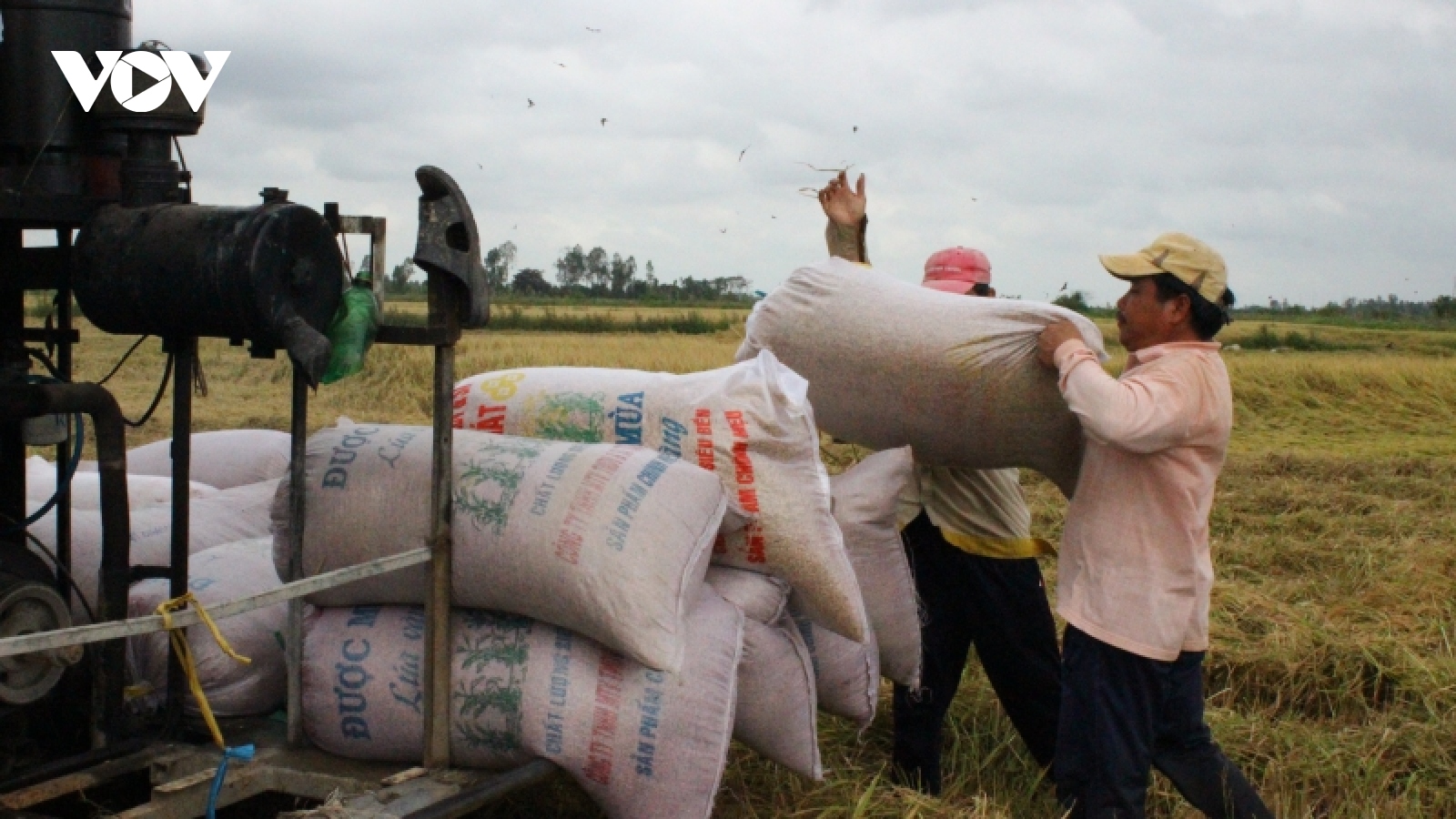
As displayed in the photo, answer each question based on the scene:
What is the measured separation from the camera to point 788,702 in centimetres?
294

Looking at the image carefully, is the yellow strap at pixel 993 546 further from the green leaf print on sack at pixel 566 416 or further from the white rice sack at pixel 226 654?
the white rice sack at pixel 226 654

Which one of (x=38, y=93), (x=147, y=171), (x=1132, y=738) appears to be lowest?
(x=1132, y=738)

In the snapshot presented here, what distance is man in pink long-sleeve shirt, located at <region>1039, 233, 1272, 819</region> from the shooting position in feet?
9.66

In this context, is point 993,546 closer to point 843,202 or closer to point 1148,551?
point 1148,551

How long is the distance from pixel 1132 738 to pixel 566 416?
1426 mm

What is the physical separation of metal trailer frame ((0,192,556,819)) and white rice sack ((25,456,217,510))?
1.10 metres

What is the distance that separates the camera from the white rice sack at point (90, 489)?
3.62m

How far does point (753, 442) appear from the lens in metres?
2.90

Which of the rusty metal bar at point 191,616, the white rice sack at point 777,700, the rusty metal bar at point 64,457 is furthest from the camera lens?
the white rice sack at point 777,700

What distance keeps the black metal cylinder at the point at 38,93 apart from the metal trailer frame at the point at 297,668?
14.1 inches

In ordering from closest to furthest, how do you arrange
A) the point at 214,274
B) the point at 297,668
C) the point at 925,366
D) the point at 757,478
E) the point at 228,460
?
the point at 214,274
the point at 297,668
the point at 757,478
the point at 925,366
the point at 228,460

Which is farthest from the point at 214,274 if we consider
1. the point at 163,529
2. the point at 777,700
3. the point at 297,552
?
the point at 163,529

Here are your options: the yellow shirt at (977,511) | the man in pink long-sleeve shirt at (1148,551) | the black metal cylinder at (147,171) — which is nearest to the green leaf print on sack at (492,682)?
the black metal cylinder at (147,171)

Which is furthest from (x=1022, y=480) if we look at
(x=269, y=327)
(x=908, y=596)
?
(x=269, y=327)
